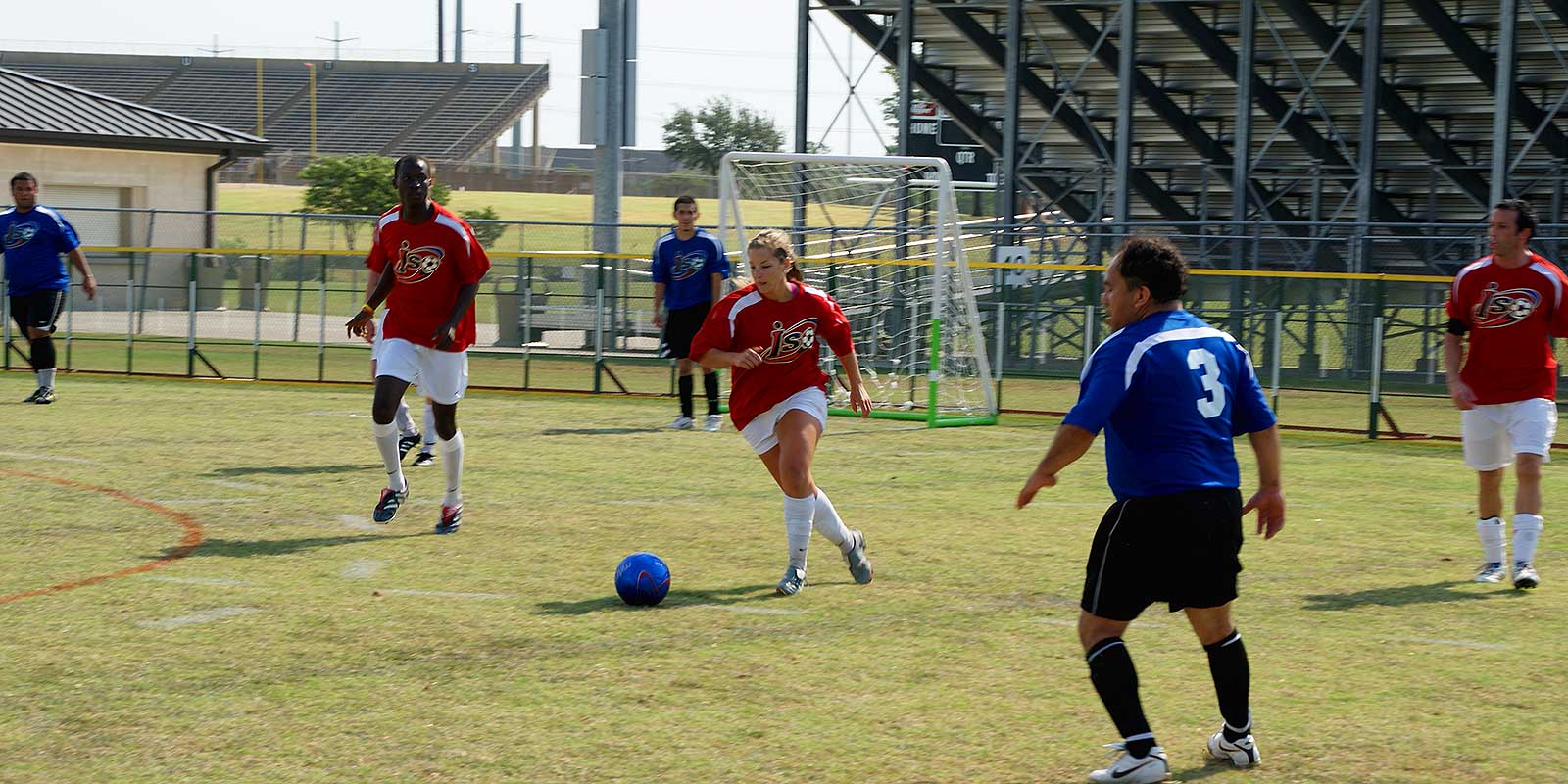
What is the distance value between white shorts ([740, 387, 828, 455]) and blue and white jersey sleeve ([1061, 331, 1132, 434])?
2887 millimetres

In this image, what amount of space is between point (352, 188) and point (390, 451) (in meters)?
42.8

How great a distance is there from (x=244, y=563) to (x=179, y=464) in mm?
3944

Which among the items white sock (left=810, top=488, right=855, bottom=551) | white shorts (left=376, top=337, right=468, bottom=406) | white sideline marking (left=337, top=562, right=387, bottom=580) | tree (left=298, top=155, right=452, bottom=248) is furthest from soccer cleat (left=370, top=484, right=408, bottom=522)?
tree (left=298, top=155, right=452, bottom=248)

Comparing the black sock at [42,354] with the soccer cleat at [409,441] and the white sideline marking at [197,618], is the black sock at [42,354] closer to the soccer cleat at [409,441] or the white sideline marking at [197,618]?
the soccer cleat at [409,441]

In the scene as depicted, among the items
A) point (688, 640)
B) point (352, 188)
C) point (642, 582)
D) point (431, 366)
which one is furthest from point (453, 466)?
point (352, 188)

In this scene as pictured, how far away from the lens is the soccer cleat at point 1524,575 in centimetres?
796

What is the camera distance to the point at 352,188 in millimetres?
50250

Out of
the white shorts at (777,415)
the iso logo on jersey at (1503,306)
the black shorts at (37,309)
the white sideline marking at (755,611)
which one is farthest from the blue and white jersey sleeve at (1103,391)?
the black shorts at (37,309)

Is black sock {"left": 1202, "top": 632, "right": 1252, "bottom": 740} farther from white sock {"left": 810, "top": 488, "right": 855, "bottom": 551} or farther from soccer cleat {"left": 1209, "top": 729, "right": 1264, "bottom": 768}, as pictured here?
white sock {"left": 810, "top": 488, "right": 855, "bottom": 551}

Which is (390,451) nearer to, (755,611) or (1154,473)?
(755,611)

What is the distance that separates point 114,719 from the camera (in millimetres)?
5336

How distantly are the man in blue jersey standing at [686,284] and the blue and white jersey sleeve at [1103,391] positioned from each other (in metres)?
9.45

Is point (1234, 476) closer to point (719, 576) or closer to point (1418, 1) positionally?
point (719, 576)

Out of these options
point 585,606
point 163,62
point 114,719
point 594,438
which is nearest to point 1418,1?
point 594,438
